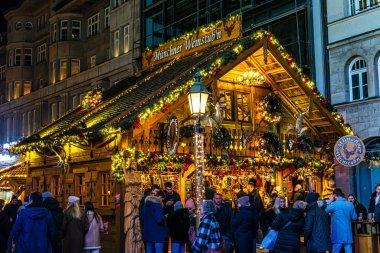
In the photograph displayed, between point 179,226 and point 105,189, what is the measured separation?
6235 millimetres

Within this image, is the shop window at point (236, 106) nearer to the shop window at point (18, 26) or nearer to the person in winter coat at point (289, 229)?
the person in winter coat at point (289, 229)

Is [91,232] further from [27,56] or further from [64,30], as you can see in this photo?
[27,56]

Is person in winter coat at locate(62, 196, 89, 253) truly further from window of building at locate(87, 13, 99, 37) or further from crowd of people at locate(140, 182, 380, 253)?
window of building at locate(87, 13, 99, 37)

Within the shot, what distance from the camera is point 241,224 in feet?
34.2

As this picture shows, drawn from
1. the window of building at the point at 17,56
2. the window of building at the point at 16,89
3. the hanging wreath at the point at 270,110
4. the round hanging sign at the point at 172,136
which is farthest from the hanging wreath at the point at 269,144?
the window of building at the point at 17,56

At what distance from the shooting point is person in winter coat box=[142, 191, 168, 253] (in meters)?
11.6

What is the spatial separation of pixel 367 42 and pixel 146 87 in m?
9.07

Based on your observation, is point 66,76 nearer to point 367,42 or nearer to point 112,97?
point 112,97

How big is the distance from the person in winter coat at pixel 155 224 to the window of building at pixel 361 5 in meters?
13.8

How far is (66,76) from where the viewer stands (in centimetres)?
3859

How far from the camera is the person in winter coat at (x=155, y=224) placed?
11602 mm

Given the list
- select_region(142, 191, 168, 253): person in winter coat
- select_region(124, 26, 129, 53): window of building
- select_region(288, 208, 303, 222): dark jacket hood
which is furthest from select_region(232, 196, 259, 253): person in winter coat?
select_region(124, 26, 129, 53): window of building

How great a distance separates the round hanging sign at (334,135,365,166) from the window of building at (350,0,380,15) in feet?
25.4

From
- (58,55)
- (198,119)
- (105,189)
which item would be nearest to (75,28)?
(58,55)
